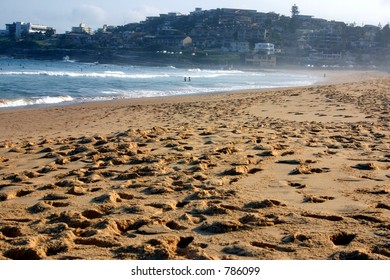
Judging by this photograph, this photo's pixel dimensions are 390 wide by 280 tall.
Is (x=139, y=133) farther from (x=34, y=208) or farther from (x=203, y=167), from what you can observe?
(x=34, y=208)

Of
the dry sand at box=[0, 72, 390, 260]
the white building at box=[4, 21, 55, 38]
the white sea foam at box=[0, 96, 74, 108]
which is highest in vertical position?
the white building at box=[4, 21, 55, 38]

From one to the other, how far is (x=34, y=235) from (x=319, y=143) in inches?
167

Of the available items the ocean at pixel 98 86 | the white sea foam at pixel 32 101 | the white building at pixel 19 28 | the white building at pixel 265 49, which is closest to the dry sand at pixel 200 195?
the white sea foam at pixel 32 101

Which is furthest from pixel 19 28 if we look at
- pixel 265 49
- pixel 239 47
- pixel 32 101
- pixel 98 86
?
pixel 32 101

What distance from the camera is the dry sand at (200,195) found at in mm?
2785

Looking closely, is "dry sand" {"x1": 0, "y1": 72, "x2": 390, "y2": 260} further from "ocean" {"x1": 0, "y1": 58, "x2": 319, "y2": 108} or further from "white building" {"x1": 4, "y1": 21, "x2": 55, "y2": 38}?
"white building" {"x1": 4, "y1": 21, "x2": 55, "y2": 38}

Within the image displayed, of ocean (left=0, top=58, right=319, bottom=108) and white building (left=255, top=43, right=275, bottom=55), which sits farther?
white building (left=255, top=43, right=275, bottom=55)

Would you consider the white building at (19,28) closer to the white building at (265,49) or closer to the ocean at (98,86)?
the white building at (265,49)

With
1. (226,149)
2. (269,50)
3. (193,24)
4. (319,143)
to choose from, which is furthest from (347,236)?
(193,24)

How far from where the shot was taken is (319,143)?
241 inches

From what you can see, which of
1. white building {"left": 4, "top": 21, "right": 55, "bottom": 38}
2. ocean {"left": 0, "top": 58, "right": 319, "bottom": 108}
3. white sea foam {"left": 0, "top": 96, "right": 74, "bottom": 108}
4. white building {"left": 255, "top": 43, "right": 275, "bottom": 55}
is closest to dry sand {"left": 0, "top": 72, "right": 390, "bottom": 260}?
white sea foam {"left": 0, "top": 96, "right": 74, "bottom": 108}

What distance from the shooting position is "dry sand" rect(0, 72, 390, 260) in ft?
9.14

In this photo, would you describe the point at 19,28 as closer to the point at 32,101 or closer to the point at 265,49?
the point at 265,49

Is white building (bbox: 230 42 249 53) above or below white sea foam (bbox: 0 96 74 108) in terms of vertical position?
above
